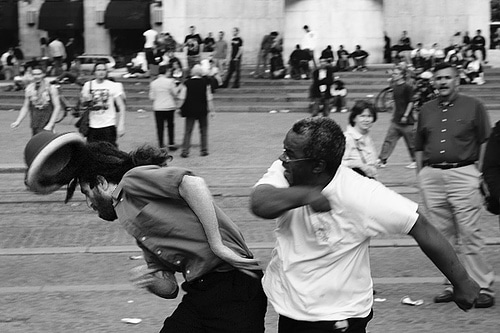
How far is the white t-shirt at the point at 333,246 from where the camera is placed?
3.75 meters

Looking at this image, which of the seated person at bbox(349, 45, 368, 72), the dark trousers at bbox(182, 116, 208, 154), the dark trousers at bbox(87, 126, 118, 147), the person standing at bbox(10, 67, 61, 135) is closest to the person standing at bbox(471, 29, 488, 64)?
the seated person at bbox(349, 45, 368, 72)

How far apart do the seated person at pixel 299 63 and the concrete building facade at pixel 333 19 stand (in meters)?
1.98

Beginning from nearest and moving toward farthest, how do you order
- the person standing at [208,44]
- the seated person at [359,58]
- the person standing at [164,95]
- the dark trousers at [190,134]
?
the dark trousers at [190,134], the person standing at [164,95], the seated person at [359,58], the person standing at [208,44]

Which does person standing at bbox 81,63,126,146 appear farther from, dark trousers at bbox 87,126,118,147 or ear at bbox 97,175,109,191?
ear at bbox 97,175,109,191

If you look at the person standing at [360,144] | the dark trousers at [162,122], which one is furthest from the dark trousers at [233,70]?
the person standing at [360,144]

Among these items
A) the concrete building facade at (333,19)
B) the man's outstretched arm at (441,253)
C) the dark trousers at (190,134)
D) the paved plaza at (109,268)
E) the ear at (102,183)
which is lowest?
the paved plaza at (109,268)

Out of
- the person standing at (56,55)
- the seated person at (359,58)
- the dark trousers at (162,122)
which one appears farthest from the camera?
the person standing at (56,55)

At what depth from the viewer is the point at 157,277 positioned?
413 cm

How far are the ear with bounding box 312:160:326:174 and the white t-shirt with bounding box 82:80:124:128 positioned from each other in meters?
9.76

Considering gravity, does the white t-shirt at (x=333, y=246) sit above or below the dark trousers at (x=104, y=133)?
above

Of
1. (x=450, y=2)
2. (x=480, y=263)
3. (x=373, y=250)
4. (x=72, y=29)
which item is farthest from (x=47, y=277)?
(x=72, y=29)

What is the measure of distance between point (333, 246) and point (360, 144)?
423 centimetres

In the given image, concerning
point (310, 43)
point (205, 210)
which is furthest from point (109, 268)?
point (310, 43)

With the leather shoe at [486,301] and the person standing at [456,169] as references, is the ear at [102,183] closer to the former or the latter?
the person standing at [456,169]
